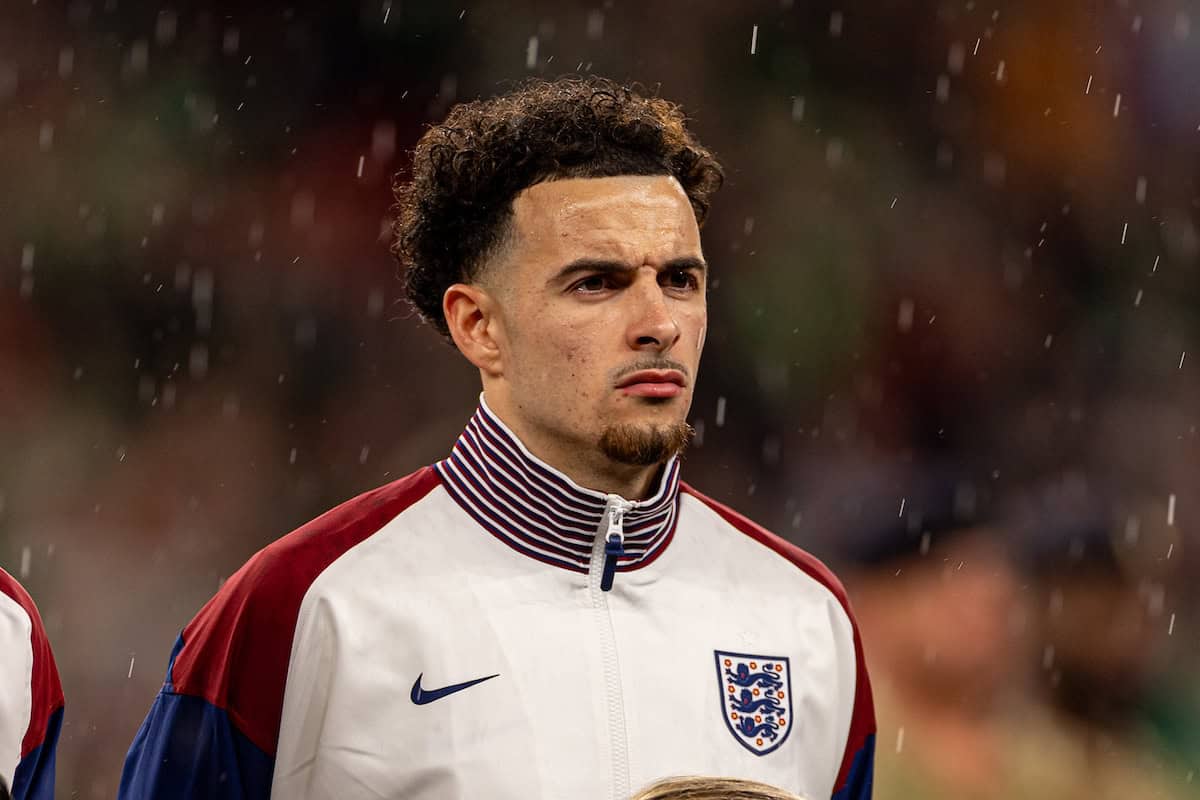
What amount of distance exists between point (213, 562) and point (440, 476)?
294 cm

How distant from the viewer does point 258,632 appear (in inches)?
82.2

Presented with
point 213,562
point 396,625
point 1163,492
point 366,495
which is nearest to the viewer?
point 396,625

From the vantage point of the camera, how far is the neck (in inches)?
85.8

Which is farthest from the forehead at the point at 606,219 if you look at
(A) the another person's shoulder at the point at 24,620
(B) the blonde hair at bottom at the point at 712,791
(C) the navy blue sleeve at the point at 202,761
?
(B) the blonde hair at bottom at the point at 712,791

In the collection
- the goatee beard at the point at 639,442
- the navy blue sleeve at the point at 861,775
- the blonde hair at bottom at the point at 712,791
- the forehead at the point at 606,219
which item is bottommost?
the navy blue sleeve at the point at 861,775

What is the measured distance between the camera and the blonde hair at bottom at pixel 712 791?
1.28m

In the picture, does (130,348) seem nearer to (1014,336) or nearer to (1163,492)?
(1014,336)

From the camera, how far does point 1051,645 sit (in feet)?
17.4

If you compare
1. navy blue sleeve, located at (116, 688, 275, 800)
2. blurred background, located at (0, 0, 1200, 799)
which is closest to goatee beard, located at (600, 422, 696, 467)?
navy blue sleeve, located at (116, 688, 275, 800)

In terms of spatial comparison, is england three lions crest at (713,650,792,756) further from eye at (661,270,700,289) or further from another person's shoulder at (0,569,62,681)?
another person's shoulder at (0,569,62,681)

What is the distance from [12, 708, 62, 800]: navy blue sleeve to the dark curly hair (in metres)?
0.74

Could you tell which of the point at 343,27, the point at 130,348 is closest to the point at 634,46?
the point at 343,27

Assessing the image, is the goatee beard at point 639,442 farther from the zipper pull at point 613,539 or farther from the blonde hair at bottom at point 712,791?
the blonde hair at bottom at point 712,791

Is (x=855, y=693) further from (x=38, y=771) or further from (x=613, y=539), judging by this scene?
(x=38, y=771)
